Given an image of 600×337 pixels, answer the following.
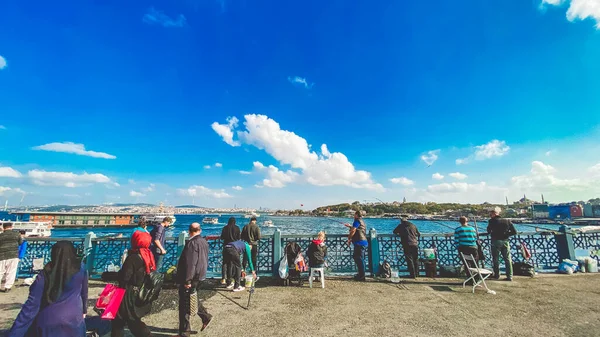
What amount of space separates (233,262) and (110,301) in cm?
343

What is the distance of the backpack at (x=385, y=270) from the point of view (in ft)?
25.1

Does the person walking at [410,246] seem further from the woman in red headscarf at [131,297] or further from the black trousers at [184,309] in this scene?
the woman in red headscarf at [131,297]

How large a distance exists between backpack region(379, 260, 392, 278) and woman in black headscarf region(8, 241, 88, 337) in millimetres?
7135

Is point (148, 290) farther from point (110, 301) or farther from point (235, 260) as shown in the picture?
point (235, 260)

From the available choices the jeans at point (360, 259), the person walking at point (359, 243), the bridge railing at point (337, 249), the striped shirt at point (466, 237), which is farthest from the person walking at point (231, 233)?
the striped shirt at point (466, 237)

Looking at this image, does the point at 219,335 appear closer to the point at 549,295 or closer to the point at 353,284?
the point at 353,284

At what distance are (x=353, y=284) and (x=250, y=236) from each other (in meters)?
3.20

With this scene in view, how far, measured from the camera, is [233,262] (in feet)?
21.2

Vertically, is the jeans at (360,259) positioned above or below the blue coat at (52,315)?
below

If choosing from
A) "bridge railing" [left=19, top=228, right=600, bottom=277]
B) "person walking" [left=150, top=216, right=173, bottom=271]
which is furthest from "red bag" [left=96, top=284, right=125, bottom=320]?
"bridge railing" [left=19, top=228, right=600, bottom=277]

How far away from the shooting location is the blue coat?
2338 millimetres

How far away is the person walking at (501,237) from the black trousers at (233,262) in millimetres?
7156

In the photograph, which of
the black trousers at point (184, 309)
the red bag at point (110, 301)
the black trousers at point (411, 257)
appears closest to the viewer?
the red bag at point (110, 301)

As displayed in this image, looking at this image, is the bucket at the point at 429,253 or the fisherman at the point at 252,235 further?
the bucket at the point at 429,253
